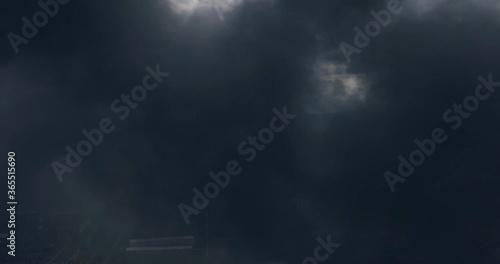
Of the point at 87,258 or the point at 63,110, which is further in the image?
the point at 63,110

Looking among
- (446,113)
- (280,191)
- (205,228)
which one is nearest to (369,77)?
(446,113)

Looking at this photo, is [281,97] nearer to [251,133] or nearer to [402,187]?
[251,133]

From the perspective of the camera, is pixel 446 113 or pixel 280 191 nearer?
pixel 280 191

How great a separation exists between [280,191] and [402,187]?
11.0 meters

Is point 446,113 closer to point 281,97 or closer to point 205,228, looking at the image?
point 281,97

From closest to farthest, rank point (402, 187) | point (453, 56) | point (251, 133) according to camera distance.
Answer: point (402, 187) < point (251, 133) < point (453, 56)

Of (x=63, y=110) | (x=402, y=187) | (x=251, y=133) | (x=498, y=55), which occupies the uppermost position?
(x=63, y=110)

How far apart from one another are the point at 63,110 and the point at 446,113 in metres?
38.8

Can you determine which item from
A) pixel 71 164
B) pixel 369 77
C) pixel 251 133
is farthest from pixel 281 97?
pixel 71 164

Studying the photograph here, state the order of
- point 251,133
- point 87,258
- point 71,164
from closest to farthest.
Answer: point 87,258
point 71,164
point 251,133

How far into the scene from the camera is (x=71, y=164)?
41.8 meters

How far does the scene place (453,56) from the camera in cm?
4794

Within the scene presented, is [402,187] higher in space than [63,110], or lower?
lower

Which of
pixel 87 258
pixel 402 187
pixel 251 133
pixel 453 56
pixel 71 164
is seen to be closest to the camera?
pixel 87 258
